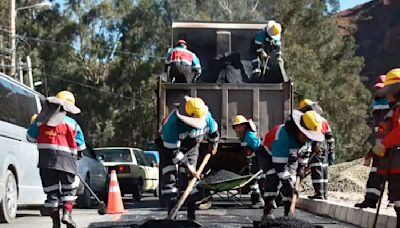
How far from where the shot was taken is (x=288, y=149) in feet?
30.1

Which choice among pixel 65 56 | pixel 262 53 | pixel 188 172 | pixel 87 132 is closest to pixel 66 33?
pixel 65 56

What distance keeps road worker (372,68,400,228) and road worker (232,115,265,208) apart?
4.29 m

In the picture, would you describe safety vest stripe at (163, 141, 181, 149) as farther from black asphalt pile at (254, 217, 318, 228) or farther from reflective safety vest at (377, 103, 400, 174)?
reflective safety vest at (377, 103, 400, 174)

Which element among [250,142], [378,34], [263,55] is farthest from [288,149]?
[378,34]

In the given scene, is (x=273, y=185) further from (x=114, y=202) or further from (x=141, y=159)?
(x=141, y=159)

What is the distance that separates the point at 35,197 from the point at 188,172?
359cm

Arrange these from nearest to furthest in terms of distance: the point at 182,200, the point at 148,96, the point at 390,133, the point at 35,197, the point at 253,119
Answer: the point at 390,133, the point at 182,200, the point at 35,197, the point at 253,119, the point at 148,96

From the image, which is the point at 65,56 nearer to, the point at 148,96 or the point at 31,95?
the point at 148,96

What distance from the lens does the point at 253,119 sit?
12984mm

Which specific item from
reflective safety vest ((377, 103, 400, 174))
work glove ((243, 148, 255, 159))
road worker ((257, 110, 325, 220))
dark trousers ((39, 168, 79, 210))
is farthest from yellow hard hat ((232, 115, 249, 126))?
reflective safety vest ((377, 103, 400, 174))

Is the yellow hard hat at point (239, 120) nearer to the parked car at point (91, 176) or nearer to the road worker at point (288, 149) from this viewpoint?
the road worker at point (288, 149)

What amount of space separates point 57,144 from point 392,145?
12.2ft

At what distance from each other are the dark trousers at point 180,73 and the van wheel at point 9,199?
3949mm

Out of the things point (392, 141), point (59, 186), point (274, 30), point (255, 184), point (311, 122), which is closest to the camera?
point (392, 141)
